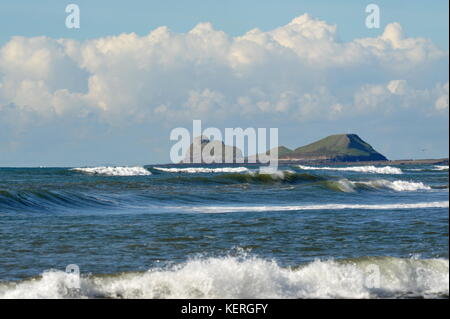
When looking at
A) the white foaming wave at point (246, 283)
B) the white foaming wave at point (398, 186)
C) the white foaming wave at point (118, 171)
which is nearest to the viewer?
the white foaming wave at point (246, 283)

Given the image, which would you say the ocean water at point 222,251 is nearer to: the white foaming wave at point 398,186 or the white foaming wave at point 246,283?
the white foaming wave at point 246,283

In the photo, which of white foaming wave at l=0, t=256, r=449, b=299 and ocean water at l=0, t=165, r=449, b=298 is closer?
white foaming wave at l=0, t=256, r=449, b=299

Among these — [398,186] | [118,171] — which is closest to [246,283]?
[398,186]

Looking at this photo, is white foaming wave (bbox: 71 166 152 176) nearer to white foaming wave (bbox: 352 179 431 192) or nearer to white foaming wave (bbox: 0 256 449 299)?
white foaming wave (bbox: 352 179 431 192)

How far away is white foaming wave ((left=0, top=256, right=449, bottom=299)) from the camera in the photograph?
1314 centimetres

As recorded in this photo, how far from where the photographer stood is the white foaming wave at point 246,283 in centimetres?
1314

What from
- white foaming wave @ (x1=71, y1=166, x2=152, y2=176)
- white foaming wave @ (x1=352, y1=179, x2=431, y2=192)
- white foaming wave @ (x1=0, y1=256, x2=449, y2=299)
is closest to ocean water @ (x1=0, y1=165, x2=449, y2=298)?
white foaming wave @ (x1=0, y1=256, x2=449, y2=299)

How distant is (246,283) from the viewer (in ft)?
44.6

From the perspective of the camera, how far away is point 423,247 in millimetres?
17594

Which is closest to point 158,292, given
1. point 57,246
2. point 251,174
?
point 57,246

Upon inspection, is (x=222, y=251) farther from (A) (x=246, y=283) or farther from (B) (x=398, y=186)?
(B) (x=398, y=186)

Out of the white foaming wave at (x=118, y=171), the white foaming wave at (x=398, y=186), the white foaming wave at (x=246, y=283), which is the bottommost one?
the white foaming wave at (x=246, y=283)

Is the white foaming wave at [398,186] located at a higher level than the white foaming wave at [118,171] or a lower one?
lower

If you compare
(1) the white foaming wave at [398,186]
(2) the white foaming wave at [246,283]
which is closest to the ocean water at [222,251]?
(2) the white foaming wave at [246,283]
